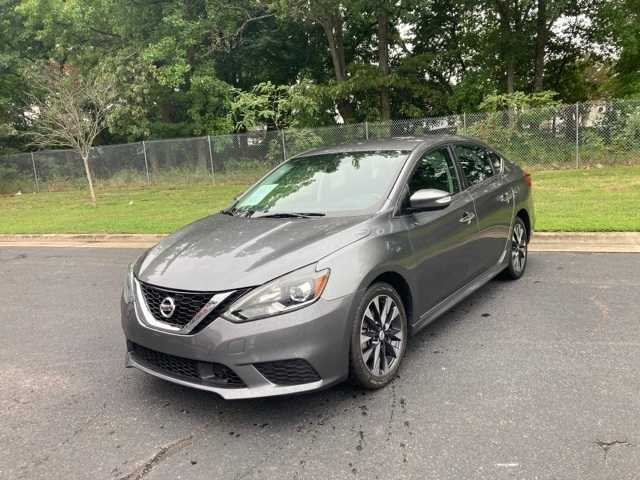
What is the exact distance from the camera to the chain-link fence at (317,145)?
50.6 feet

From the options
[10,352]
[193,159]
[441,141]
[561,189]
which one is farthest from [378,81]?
[10,352]

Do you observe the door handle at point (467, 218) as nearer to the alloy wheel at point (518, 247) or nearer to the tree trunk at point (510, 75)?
the alloy wheel at point (518, 247)

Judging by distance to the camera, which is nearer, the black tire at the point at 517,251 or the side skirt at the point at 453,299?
the side skirt at the point at 453,299

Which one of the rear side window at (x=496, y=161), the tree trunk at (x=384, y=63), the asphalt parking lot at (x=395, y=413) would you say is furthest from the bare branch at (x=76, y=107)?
the rear side window at (x=496, y=161)

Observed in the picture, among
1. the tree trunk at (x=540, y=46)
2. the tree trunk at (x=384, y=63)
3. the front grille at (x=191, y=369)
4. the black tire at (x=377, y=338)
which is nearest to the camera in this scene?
the front grille at (x=191, y=369)

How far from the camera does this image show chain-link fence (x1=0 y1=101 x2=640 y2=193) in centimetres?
1541

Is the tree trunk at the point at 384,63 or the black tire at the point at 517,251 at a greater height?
the tree trunk at the point at 384,63

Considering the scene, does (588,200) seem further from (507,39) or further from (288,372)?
(507,39)

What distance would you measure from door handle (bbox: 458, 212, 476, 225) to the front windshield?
0.73 metres

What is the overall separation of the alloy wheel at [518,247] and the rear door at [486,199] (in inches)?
12.9

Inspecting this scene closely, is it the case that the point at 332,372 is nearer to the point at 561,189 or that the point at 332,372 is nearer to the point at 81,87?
the point at 561,189

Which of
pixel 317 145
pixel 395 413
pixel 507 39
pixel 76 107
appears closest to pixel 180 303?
pixel 395 413

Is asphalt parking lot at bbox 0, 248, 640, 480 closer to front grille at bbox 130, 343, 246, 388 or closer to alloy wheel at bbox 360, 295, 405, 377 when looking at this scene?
alloy wheel at bbox 360, 295, 405, 377

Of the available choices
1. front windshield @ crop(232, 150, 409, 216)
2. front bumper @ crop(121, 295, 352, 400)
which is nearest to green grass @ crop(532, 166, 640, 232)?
front windshield @ crop(232, 150, 409, 216)
